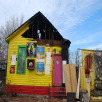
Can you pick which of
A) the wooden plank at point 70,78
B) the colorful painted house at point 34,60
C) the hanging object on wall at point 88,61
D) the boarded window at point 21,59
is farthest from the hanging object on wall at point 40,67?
the hanging object on wall at point 88,61

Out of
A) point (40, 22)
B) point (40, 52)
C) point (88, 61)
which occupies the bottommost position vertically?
point (88, 61)

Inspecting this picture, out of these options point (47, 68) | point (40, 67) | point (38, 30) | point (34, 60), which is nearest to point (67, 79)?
point (47, 68)

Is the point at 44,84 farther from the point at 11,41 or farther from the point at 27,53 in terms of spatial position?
the point at 11,41

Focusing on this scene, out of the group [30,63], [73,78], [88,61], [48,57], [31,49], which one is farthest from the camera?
[31,49]

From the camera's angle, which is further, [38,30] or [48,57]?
[38,30]

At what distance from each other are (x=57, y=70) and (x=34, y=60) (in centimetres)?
191

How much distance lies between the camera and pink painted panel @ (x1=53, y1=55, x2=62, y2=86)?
12266 millimetres

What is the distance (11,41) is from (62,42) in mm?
4067

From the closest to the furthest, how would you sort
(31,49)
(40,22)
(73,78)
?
(73,78)
(31,49)
(40,22)

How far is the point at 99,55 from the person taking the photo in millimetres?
12047

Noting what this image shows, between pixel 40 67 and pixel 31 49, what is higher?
pixel 31 49

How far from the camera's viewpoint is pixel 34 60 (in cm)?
1248

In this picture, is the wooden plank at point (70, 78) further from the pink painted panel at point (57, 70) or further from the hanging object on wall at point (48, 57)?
the hanging object on wall at point (48, 57)

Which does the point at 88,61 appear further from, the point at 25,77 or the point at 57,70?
the point at 25,77
